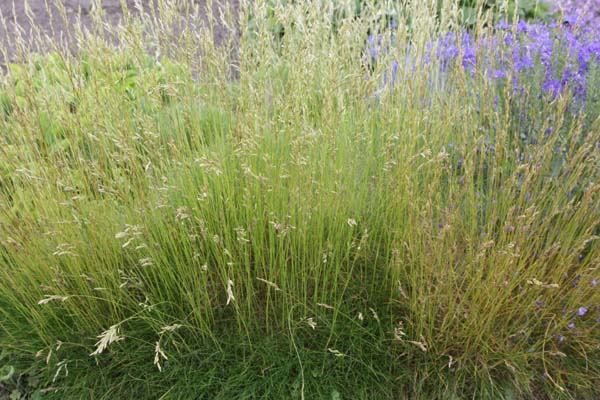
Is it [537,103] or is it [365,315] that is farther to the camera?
[537,103]

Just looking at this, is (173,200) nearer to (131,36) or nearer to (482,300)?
(131,36)

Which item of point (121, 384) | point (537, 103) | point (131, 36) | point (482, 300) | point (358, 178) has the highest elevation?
point (131, 36)

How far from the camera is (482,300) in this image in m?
2.11

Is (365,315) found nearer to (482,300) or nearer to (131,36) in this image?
(482,300)

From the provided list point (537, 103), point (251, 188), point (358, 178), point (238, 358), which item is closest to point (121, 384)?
point (238, 358)

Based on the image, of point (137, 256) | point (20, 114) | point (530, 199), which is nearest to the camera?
point (20, 114)

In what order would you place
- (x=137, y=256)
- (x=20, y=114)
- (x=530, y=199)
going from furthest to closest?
(x=137, y=256)
(x=530, y=199)
(x=20, y=114)

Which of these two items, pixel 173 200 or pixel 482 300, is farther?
pixel 173 200

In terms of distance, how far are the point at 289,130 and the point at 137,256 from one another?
2.88 ft

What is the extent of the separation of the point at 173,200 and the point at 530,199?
150 centimetres

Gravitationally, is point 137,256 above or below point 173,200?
below

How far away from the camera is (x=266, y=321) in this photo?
2367 mm

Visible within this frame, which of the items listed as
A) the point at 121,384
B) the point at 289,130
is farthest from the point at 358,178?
the point at 121,384

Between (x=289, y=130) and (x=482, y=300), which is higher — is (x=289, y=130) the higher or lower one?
the higher one
